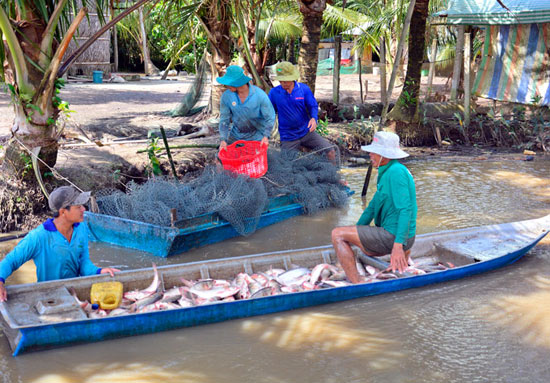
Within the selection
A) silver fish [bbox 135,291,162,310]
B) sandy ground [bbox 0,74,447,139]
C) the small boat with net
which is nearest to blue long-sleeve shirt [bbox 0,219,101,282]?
silver fish [bbox 135,291,162,310]

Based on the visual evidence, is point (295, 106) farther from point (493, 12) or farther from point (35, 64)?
point (493, 12)

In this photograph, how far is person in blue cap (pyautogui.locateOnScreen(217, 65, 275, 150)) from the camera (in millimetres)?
7984

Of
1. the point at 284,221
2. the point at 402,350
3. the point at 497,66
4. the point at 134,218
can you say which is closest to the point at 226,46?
the point at 284,221

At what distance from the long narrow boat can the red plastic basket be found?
2.19m

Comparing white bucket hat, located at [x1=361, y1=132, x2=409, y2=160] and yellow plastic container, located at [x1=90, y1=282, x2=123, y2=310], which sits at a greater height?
white bucket hat, located at [x1=361, y1=132, x2=409, y2=160]

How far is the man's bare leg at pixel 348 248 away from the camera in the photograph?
5680mm

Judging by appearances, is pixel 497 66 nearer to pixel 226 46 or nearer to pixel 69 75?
pixel 226 46

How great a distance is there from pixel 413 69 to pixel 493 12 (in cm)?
233

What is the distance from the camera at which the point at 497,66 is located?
15.0 meters

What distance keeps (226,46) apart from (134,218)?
20.4 ft

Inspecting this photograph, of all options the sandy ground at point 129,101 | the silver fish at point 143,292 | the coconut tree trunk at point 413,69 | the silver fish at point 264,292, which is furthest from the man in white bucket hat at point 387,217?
the coconut tree trunk at point 413,69

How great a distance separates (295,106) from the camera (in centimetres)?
895

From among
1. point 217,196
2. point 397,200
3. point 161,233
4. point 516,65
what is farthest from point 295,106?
point 516,65

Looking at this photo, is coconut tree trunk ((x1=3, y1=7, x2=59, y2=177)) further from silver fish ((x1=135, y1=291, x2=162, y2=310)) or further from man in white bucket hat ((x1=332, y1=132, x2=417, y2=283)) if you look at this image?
man in white bucket hat ((x1=332, y1=132, x2=417, y2=283))
